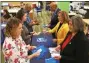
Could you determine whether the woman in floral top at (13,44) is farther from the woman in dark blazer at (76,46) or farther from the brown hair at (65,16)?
the brown hair at (65,16)

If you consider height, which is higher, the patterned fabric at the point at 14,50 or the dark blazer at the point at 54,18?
the dark blazer at the point at 54,18

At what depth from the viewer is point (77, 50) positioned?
2062 millimetres

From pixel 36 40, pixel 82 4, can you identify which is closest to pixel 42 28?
pixel 36 40

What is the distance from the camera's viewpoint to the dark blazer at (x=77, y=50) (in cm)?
204

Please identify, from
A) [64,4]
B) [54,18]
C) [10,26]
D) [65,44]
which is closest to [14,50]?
[10,26]

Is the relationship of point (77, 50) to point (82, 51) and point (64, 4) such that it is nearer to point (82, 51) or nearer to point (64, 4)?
point (82, 51)

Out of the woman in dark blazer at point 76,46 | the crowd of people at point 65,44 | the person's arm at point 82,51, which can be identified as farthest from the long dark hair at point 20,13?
the person's arm at point 82,51

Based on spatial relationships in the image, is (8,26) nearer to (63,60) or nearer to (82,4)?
Answer: (63,60)

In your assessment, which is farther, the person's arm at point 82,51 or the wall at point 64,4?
the wall at point 64,4

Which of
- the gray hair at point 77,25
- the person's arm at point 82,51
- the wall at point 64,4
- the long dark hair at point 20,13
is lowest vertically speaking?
the person's arm at point 82,51

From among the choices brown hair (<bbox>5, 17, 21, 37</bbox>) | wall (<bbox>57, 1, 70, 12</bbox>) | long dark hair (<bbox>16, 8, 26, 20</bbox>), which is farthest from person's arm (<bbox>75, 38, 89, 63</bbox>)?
long dark hair (<bbox>16, 8, 26, 20</bbox>)

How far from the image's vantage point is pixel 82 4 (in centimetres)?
240

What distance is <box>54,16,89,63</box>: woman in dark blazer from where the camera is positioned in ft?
6.72

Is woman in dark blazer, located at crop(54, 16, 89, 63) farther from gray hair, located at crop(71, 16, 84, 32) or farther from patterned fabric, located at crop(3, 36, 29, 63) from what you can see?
patterned fabric, located at crop(3, 36, 29, 63)
